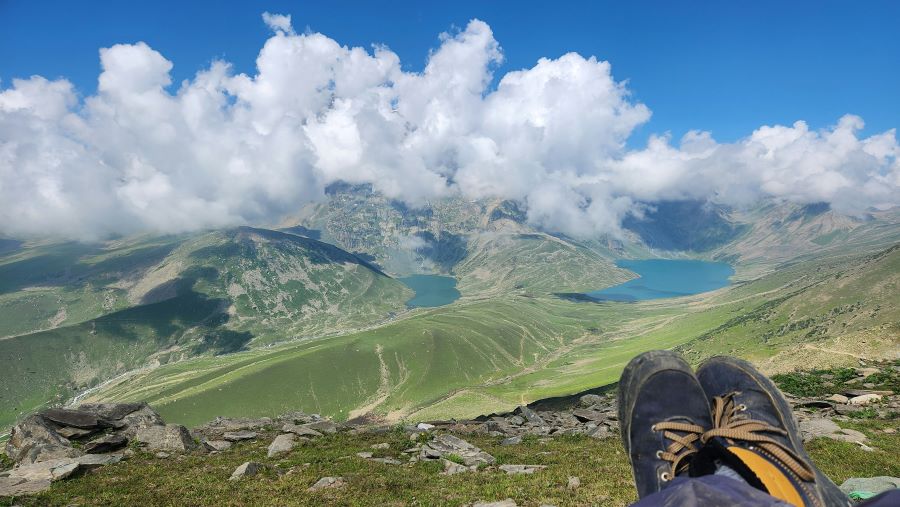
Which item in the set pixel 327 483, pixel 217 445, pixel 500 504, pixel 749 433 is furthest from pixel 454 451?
pixel 749 433

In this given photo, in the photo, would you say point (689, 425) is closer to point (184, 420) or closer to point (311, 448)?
point (311, 448)

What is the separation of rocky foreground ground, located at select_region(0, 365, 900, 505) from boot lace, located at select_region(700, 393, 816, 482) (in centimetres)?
424

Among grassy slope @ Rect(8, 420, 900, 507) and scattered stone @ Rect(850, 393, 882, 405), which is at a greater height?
grassy slope @ Rect(8, 420, 900, 507)

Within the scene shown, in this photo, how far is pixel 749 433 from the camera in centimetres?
564

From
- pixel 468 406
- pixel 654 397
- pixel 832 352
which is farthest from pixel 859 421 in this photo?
pixel 468 406

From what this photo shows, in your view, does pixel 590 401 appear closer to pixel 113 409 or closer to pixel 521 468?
pixel 521 468

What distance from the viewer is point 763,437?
18.1ft

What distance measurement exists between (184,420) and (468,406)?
13171cm

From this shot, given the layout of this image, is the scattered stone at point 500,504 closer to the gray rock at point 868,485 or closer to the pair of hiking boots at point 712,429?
the pair of hiking boots at point 712,429

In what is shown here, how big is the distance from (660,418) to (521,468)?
887cm

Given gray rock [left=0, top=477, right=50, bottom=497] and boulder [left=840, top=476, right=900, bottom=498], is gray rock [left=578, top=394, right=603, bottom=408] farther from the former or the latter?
gray rock [left=0, top=477, right=50, bottom=497]

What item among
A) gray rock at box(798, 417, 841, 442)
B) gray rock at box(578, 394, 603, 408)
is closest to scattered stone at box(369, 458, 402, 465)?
gray rock at box(798, 417, 841, 442)

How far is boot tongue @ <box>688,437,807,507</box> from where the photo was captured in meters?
4.48

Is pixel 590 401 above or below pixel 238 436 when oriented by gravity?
Answer: below
